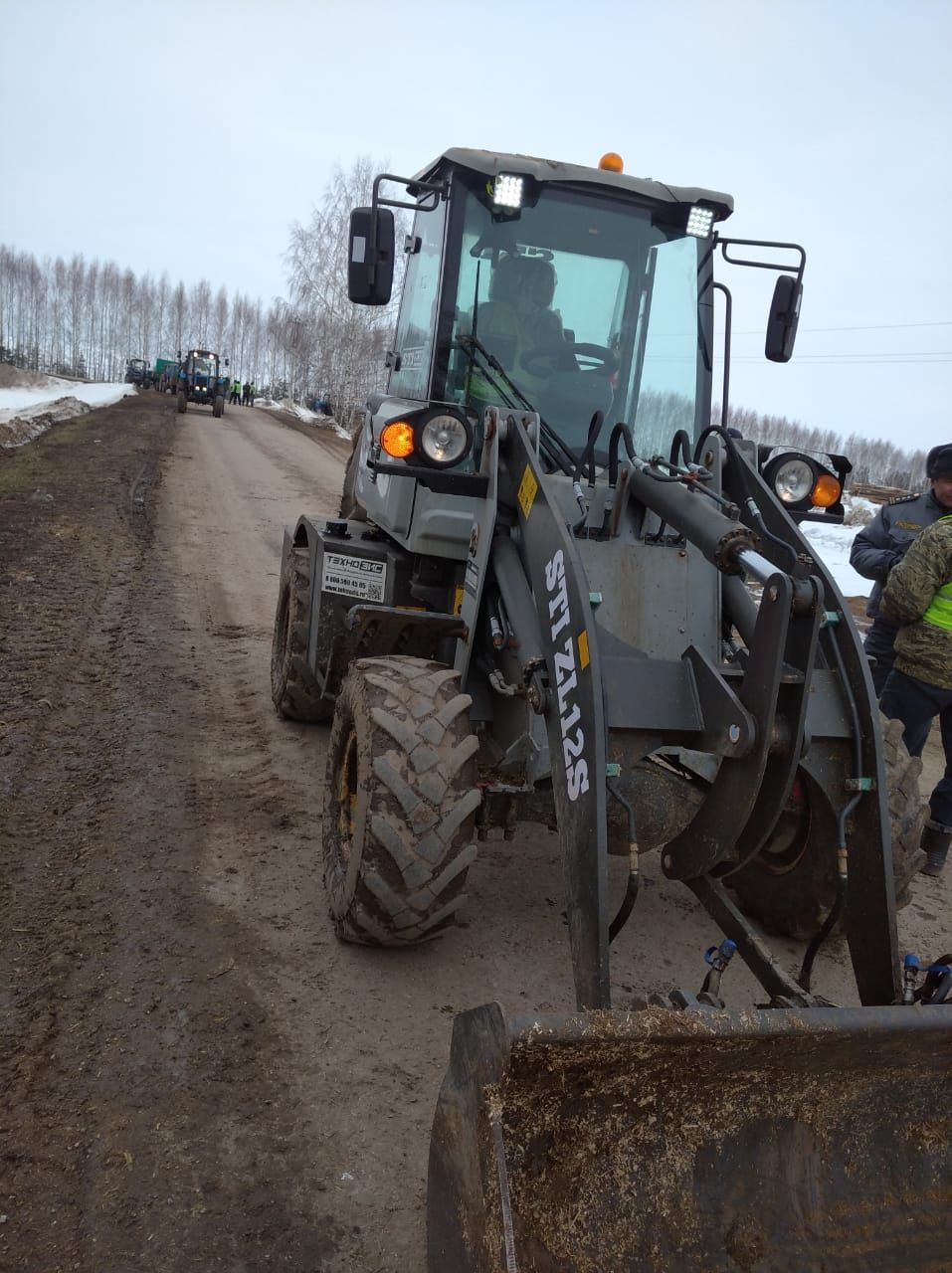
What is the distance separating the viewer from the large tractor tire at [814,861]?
3.51 m

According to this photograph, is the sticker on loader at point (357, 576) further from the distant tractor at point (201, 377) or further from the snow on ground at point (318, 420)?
the distant tractor at point (201, 377)

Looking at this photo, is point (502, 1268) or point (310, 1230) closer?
point (502, 1268)

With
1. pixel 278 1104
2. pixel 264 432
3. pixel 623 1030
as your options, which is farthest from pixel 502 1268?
pixel 264 432

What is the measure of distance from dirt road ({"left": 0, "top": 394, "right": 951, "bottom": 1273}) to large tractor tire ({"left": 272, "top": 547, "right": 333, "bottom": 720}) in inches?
6.6

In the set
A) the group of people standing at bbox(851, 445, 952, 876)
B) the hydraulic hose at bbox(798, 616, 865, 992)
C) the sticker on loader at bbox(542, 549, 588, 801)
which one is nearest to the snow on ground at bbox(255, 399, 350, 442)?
the group of people standing at bbox(851, 445, 952, 876)

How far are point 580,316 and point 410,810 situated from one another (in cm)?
245

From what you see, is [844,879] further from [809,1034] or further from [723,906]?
[809,1034]

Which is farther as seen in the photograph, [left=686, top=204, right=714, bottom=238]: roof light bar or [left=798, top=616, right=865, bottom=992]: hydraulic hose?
[left=686, top=204, right=714, bottom=238]: roof light bar

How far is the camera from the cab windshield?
4.20 metres

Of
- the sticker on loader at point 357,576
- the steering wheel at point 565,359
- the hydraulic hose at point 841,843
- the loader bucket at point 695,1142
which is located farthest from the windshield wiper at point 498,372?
the loader bucket at point 695,1142

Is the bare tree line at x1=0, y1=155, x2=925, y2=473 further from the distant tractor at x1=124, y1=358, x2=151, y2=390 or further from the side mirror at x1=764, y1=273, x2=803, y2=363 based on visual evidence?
the side mirror at x1=764, y1=273, x2=803, y2=363

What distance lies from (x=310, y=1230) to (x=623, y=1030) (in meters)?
1.06

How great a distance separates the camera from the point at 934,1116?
2338 millimetres

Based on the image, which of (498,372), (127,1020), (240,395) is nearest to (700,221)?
(498,372)
